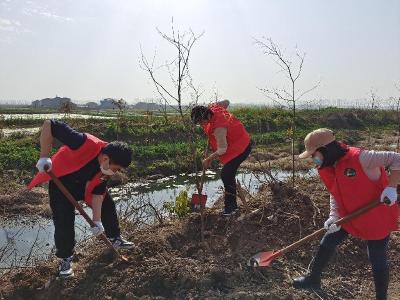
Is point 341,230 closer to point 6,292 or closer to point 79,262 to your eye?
point 79,262

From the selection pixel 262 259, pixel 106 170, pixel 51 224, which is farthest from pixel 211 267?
pixel 51 224

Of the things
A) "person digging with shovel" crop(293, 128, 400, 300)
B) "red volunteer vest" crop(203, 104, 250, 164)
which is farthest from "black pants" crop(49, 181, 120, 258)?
"person digging with shovel" crop(293, 128, 400, 300)

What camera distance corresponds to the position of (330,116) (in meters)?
24.4

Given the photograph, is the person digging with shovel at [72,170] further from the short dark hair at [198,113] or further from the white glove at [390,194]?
the white glove at [390,194]

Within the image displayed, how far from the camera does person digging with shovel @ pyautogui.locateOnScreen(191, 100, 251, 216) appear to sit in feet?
14.7

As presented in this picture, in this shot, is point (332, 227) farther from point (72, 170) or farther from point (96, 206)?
point (72, 170)

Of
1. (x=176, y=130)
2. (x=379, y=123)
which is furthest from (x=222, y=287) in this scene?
(x=379, y=123)

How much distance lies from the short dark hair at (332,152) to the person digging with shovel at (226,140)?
5.23ft

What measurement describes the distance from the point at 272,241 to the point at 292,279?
630mm

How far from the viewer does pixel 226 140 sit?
4.62 meters

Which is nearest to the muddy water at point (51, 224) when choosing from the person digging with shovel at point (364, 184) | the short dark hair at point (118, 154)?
the short dark hair at point (118, 154)

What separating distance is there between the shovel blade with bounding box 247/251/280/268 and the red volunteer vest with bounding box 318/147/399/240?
85 cm

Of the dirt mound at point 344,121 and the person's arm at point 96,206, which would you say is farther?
the dirt mound at point 344,121

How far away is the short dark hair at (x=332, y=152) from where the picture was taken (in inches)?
117
